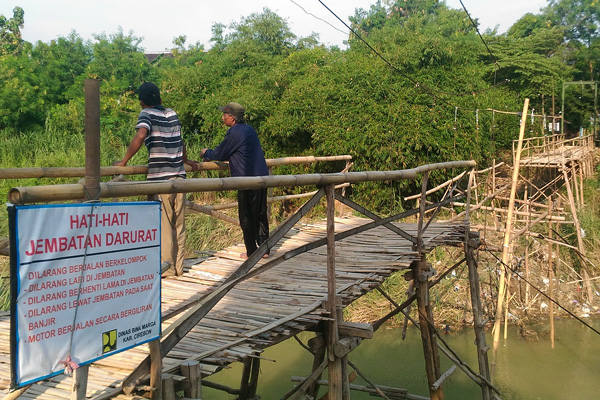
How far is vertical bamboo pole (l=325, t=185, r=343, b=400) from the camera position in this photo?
343 cm

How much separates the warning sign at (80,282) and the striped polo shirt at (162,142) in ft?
6.42

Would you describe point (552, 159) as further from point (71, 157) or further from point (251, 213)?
point (251, 213)

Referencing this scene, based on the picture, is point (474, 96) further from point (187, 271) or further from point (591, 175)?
point (187, 271)

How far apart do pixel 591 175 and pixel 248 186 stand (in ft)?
55.4

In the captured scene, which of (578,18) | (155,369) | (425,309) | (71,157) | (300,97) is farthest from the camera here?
(578,18)

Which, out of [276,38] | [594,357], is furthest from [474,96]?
[276,38]

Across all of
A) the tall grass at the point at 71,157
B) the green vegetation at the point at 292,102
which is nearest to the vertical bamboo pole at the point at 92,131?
the green vegetation at the point at 292,102

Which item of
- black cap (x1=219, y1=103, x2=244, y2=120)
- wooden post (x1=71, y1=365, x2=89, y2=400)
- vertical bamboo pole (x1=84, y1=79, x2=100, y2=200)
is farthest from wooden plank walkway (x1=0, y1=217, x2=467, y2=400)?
black cap (x1=219, y1=103, x2=244, y2=120)

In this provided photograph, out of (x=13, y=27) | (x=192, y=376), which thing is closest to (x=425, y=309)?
(x=192, y=376)

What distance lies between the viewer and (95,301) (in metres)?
2.03

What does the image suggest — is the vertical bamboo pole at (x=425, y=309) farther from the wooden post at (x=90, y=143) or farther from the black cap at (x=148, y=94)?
the wooden post at (x=90, y=143)

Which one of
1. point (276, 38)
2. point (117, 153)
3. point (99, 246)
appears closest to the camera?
point (99, 246)

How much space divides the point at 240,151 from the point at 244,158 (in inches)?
2.4

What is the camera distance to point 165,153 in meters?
4.15
